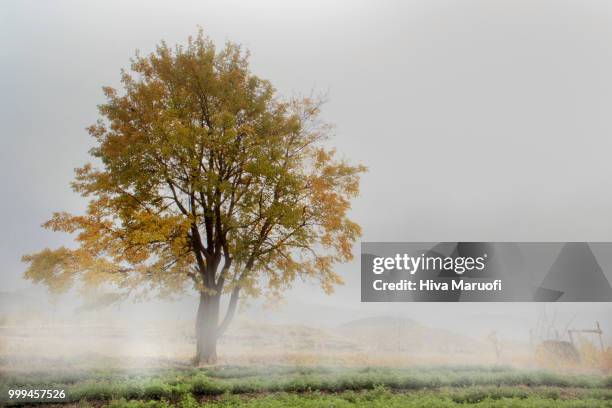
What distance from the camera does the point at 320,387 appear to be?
12.9m

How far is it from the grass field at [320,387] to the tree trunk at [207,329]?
146cm

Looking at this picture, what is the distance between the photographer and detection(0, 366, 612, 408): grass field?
1149 centimetres

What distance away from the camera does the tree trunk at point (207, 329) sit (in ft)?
54.9

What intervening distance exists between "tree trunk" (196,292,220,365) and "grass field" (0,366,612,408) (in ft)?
4.79

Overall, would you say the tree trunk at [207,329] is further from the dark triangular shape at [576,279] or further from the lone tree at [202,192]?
the dark triangular shape at [576,279]

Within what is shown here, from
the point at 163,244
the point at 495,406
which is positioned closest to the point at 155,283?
the point at 163,244

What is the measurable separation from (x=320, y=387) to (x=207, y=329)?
18.0 feet

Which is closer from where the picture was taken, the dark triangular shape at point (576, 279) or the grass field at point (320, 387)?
the grass field at point (320, 387)

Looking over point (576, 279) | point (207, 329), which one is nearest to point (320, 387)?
point (207, 329)

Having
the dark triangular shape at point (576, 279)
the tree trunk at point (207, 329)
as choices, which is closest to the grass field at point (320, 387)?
the tree trunk at point (207, 329)

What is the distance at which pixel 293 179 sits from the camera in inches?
655

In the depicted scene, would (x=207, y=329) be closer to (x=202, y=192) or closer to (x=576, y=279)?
(x=202, y=192)

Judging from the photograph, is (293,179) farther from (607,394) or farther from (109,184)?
(607,394)

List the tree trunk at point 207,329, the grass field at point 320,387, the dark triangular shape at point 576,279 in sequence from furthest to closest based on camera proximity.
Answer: the tree trunk at point 207,329, the dark triangular shape at point 576,279, the grass field at point 320,387
